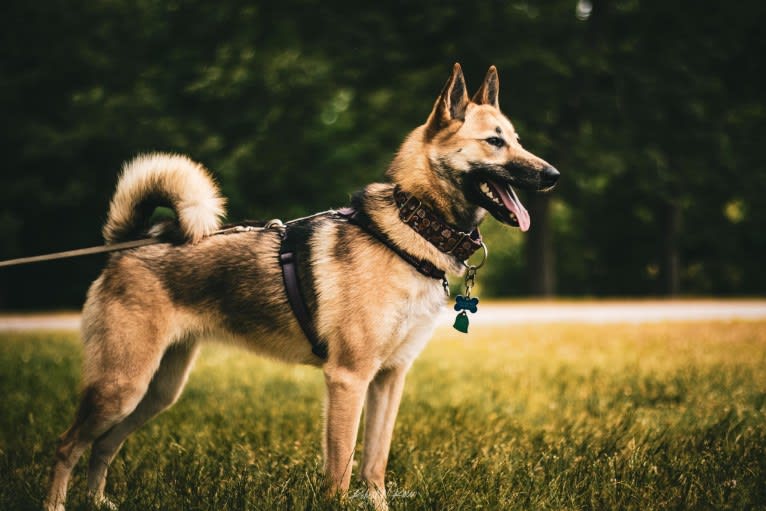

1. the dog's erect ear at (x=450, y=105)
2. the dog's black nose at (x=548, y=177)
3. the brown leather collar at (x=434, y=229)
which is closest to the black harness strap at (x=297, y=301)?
the brown leather collar at (x=434, y=229)

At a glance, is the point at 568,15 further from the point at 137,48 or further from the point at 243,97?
the point at 137,48

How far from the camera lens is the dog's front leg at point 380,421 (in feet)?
11.5

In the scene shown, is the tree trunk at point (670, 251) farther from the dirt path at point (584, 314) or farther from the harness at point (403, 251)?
the harness at point (403, 251)

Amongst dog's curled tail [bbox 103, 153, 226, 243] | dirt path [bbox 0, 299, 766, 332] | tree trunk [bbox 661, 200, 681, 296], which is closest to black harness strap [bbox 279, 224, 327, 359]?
dog's curled tail [bbox 103, 153, 226, 243]

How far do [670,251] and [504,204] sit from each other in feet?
65.5

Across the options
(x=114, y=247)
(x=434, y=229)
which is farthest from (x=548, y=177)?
(x=114, y=247)

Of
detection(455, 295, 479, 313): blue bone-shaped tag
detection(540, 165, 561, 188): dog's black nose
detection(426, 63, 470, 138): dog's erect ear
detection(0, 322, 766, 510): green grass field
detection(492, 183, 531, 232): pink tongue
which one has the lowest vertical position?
detection(0, 322, 766, 510): green grass field

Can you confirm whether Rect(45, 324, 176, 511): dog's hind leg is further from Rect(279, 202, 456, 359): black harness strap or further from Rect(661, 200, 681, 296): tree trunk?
Rect(661, 200, 681, 296): tree trunk

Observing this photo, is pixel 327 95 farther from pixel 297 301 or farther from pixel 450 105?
pixel 297 301

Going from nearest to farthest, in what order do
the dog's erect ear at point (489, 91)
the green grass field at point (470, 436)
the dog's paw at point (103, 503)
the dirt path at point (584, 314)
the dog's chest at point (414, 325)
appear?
the dog's paw at point (103, 503), the green grass field at point (470, 436), the dog's chest at point (414, 325), the dog's erect ear at point (489, 91), the dirt path at point (584, 314)

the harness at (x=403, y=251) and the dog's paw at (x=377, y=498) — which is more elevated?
the harness at (x=403, y=251)

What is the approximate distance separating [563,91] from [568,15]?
201 cm

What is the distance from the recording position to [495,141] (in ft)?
11.5

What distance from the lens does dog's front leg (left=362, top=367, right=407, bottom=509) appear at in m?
3.52
